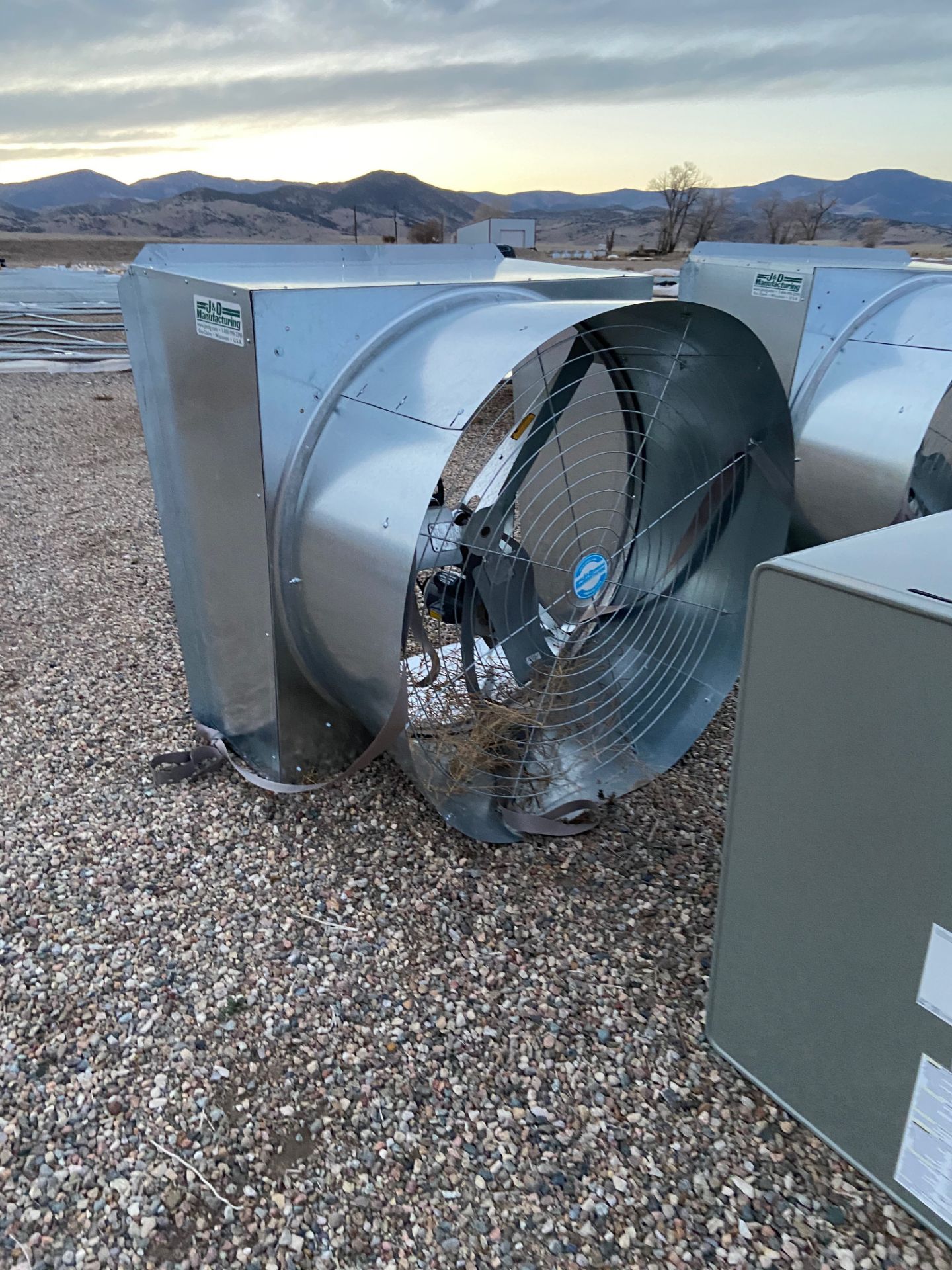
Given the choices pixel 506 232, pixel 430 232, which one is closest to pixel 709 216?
pixel 430 232

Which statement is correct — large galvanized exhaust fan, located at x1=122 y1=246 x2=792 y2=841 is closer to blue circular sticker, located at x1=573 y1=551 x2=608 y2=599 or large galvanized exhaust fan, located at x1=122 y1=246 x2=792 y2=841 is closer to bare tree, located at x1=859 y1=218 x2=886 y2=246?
blue circular sticker, located at x1=573 y1=551 x2=608 y2=599

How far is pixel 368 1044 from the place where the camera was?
2.31 m

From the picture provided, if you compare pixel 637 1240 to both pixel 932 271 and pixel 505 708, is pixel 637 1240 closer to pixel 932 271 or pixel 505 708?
pixel 505 708

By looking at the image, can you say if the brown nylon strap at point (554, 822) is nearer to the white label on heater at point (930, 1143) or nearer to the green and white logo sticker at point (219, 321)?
the white label on heater at point (930, 1143)

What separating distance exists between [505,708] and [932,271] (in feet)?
10.7

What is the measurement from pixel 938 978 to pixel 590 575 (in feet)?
5.57

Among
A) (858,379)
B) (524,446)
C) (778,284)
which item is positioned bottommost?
(524,446)

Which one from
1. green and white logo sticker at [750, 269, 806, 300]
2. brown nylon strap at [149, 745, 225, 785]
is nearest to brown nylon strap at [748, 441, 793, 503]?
green and white logo sticker at [750, 269, 806, 300]

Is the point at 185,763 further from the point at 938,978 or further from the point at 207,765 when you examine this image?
the point at 938,978

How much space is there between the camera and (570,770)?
10.7ft

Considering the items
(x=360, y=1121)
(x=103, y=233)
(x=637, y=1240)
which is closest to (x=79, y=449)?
(x=360, y=1121)

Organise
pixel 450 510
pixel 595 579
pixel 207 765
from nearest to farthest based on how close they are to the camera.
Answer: pixel 450 510 < pixel 595 579 < pixel 207 765

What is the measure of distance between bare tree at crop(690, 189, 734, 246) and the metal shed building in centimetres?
4765

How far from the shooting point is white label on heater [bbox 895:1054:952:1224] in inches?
70.2
